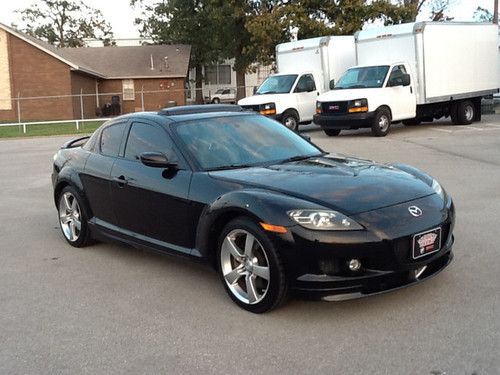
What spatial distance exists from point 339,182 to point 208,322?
144 centimetres

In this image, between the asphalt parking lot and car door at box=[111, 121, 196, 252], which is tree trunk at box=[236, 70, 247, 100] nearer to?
car door at box=[111, 121, 196, 252]

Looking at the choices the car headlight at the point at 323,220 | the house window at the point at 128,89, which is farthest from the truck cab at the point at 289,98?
the house window at the point at 128,89

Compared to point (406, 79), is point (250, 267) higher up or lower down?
lower down

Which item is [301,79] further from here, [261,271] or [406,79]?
[261,271]

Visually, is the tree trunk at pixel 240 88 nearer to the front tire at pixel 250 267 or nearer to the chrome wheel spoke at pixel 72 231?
the chrome wheel spoke at pixel 72 231

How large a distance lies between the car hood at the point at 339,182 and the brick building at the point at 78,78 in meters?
32.6

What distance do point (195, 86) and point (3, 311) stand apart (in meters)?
Result: 54.0

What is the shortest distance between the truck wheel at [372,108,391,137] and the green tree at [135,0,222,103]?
2602 centimetres

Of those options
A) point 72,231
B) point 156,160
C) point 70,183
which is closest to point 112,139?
point 70,183

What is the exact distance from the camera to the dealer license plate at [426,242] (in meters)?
4.27

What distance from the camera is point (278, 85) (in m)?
21.0

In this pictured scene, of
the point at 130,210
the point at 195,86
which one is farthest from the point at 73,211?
the point at 195,86

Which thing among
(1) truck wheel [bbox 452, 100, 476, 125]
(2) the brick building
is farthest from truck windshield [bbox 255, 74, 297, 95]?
(2) the brick building

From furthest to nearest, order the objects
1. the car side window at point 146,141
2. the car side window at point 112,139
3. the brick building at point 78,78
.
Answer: the brick building at point 78,78, the car side window at point 112,139, the car side window at point 146,141
